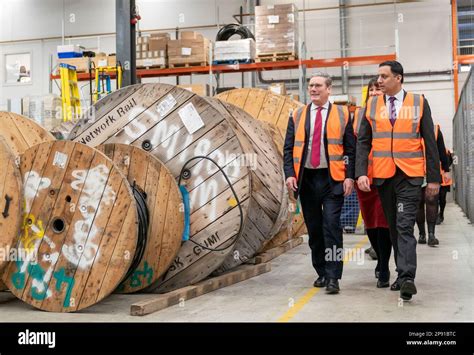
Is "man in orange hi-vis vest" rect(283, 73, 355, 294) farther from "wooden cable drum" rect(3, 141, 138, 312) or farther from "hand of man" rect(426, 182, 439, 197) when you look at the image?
"wooden cable drum" rect(3, 141, 138, 312)

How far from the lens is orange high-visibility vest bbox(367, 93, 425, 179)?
4953 millimetres

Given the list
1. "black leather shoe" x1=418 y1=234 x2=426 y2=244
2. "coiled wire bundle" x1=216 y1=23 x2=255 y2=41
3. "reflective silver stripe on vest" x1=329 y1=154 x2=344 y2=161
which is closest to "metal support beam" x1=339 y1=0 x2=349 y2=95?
"coiled wire bundle" x1=216 y1=23 x2=255 y2=41

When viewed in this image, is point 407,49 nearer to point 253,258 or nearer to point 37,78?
point 37,78

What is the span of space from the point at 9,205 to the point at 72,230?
1.80 feet

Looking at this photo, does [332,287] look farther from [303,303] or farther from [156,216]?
[156,216]

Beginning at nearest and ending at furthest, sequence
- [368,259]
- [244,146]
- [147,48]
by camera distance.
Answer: [244,146], [368,259], [147,48]

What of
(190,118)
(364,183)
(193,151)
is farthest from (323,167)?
(190,118)

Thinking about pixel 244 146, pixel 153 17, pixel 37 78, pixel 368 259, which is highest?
pixel 153 17

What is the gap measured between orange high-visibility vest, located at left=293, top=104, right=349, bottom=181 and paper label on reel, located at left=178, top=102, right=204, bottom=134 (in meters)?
0.92

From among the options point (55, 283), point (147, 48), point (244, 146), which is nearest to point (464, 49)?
point (147, 48)

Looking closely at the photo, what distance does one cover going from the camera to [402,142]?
4.98m

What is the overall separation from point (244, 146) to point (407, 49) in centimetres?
1491

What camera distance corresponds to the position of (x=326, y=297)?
5.33 m

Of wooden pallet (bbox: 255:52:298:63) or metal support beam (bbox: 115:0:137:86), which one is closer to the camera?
metal support beam (bbox: 115:0:137:86)
